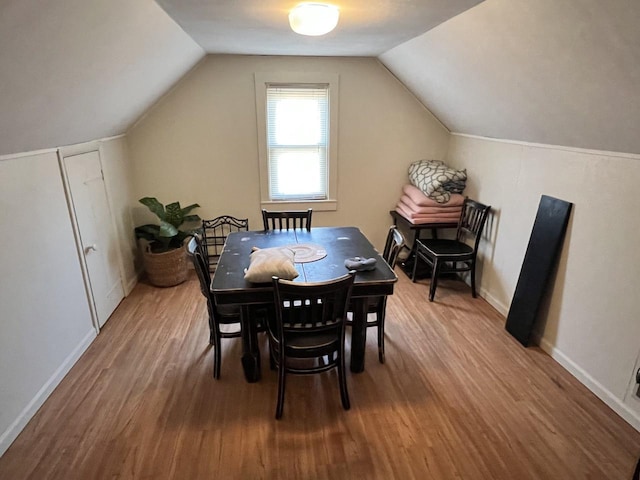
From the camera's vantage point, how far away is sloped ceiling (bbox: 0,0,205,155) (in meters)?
1.43

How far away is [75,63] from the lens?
6.07 ft

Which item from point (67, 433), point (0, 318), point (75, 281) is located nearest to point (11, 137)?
point (0, 318)

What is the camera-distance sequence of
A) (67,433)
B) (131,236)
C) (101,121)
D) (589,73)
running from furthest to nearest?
(131,236)
(101,121)
(67,433)
(589,73)

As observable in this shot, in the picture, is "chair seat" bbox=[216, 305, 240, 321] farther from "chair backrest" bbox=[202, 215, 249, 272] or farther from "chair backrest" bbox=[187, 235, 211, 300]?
"chair backrest" bbox=[202, 215, 249, 272]

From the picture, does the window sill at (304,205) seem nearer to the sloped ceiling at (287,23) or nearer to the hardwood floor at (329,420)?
the sloped ceiling at (287,23)

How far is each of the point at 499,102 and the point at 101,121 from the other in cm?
303

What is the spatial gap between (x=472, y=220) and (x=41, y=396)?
11.8 feet

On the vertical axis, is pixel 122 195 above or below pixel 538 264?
above

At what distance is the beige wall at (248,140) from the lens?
3.70 metres

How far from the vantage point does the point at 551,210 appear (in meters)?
2.58

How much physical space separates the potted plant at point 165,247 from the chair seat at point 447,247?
243 cm

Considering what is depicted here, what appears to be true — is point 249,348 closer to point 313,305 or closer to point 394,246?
point 313,305

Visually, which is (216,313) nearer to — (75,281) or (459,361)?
(75,281)

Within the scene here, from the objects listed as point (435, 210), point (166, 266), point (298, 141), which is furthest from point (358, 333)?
point (298, 141)
